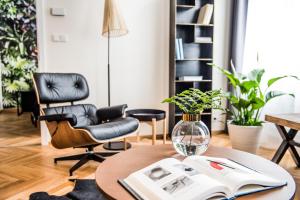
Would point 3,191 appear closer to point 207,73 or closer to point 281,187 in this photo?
point 281,187

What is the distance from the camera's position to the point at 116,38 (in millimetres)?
3301

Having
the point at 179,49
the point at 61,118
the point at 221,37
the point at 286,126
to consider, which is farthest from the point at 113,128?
the point at 221,37

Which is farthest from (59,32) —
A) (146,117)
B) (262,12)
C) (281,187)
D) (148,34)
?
(281,187)

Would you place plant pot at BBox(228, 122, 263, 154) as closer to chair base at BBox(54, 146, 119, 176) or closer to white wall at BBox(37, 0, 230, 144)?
white wall at BBox(37, 0, 230, 144)

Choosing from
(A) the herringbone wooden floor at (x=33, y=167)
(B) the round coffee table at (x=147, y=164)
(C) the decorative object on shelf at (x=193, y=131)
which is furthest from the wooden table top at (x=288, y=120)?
(C) the decorative object on shelf at (x=193, y=131)

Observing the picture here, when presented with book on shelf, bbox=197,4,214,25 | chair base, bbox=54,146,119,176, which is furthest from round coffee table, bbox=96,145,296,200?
book on shelf, bbox=197,4,214,25

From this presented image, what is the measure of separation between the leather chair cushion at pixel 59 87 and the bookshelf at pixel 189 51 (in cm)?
114

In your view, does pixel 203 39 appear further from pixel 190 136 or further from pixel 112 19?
pixel 190 136

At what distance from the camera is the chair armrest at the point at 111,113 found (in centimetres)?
266

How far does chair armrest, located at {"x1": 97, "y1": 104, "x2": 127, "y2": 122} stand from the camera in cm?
266

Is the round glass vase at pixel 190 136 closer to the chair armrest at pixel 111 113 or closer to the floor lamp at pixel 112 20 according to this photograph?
the chair armrest at pixel 111 113

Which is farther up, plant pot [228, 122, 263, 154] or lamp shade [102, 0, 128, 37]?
lamp shade [102, 0, 128, 37]

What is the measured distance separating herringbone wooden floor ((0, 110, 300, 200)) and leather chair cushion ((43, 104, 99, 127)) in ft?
1.28

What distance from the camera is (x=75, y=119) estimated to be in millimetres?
2244
